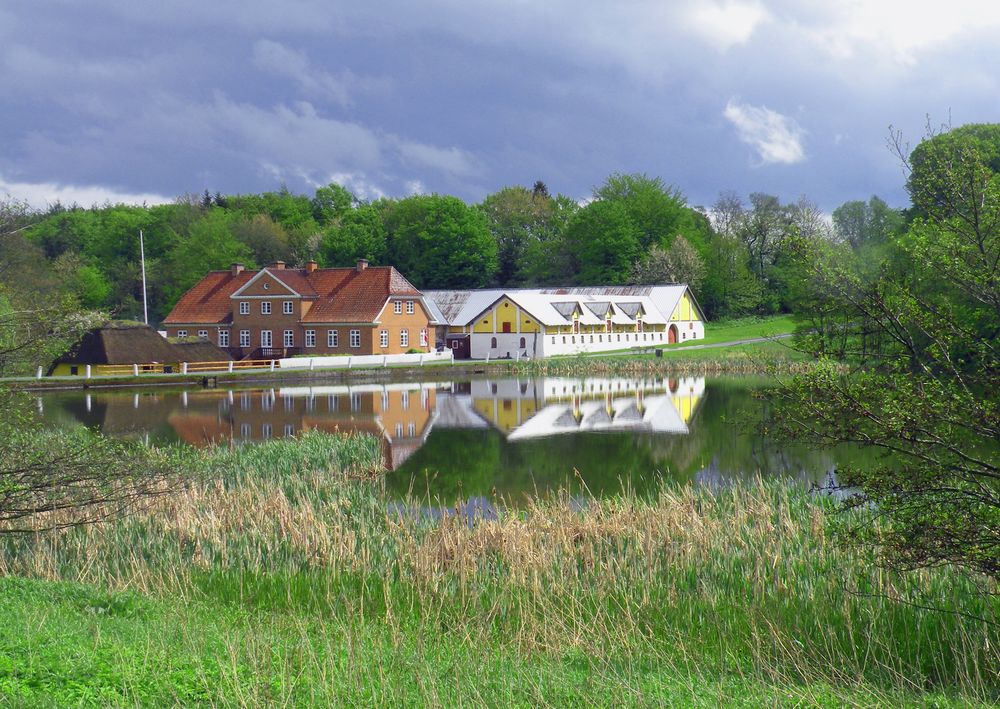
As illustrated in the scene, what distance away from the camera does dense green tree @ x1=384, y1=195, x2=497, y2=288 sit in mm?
80812

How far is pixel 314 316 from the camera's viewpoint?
5916 cm

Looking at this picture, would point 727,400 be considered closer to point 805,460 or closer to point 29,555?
point 805,460

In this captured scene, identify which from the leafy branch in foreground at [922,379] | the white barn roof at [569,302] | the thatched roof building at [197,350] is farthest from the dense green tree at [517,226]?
the leafy branch in foreground at [922,379]

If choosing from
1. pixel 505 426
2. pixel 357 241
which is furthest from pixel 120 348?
pixel 357 241

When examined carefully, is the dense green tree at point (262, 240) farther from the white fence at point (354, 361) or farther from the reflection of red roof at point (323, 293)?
the white fence at point (354, 361)

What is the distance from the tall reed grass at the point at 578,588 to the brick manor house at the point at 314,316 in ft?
147

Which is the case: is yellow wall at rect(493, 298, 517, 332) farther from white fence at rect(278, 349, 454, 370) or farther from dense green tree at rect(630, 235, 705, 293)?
dense green tree at rect(630, 235, 705, 293)

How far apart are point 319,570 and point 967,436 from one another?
22.0 ft

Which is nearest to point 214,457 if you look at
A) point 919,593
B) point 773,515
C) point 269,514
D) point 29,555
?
point 269,514

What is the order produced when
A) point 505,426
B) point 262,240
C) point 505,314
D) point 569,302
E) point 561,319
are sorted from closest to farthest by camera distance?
1. point 505,426
2. point 505,314
3. point 561,319
4. point 569,302
5. point 262,240

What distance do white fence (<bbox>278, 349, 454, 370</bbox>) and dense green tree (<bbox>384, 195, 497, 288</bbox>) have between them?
22951mm

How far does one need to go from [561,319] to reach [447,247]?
21779 mm

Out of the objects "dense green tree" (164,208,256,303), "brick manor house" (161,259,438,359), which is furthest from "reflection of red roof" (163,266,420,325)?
"dense green tree" (164,208,256,303)

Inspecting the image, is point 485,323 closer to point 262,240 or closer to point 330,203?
point 262,240
